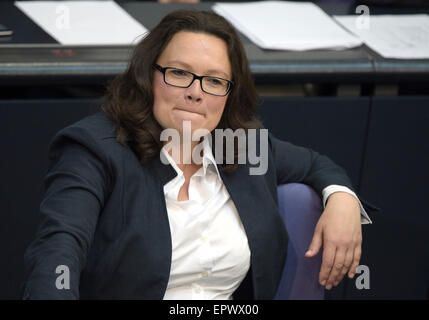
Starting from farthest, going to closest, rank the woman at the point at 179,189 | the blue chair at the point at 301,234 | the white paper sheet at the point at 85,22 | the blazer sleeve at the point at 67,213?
the white paper sheet at the point at 85,22
the blue chair at the point at 301,234
the woman at the point at 179,189
the blazer sleeve at the point at 67,213

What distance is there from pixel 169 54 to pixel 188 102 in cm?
11

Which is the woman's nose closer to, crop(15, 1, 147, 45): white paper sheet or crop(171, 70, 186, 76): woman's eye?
crop(171, 70, 186, 76): woman's eye

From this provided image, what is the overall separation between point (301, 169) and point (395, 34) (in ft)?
2.42

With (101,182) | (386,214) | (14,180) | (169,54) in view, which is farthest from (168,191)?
(386,214)

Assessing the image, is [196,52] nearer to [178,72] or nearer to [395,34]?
[178,72]

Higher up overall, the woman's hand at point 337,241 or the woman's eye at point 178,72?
the woman's eye at point 178,72

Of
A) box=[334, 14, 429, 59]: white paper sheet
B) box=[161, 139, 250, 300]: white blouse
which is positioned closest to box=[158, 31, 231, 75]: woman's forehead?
box=[161, 139, 250, 300]: white blouse

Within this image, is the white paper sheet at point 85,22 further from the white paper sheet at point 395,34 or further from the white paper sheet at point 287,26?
the white paper sheet at point 395,34

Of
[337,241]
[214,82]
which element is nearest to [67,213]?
[214,82]

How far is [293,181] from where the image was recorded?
1.62 metres

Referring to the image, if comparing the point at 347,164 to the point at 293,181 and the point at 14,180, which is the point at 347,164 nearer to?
the point at 293,181

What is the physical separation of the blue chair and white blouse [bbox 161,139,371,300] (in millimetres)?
48

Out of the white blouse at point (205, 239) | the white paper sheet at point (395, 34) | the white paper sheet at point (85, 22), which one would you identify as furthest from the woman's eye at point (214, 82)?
the white paper sheet at point (395, 34)

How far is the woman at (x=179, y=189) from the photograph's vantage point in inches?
53.6
